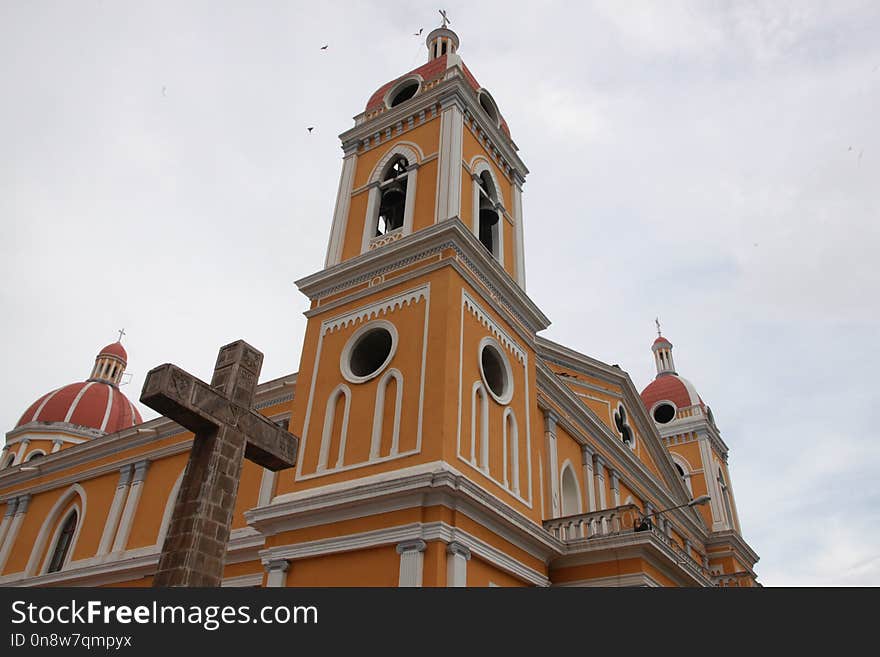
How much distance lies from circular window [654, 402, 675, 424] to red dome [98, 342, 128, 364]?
92.7 feet

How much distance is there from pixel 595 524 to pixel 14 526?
17792 millimetres

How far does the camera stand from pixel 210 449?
19.2 ft

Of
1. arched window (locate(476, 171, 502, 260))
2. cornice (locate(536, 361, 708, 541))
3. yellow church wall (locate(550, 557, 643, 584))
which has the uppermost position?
arched window (locate(476, 171, 502, 260))

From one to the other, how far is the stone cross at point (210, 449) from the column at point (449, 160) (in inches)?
288

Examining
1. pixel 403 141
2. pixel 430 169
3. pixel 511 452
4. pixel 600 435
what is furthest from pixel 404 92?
pixel 600 435

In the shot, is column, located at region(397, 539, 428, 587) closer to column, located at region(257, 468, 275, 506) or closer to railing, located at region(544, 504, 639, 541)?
railing, located at region(544, 504, 639, 541)

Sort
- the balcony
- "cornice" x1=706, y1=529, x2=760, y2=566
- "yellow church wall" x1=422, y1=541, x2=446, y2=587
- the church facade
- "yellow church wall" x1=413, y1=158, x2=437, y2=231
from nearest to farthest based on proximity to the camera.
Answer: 1. "yellow church wall" x1=422, y1=541, x2=446, y2=587
2. the church facade
3. the balcony
4. "yellow church wall" x1=413, y1=158, x2=437, y2=231
5. "cornice" x1=706, y1=529, x2=760, y2=566

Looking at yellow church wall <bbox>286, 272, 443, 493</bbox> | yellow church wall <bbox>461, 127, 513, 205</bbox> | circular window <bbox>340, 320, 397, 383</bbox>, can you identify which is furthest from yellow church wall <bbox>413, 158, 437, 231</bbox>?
circular window <bbox>340, 320, 397, 383</bbox>

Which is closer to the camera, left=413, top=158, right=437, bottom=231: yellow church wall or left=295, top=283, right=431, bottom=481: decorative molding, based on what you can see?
left=295, top=283, right=431, bottom=481: decorative molding

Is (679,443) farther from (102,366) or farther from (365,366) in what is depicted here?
(102,366)

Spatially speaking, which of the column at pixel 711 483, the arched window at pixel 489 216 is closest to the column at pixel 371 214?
the arched window at pixel 489 216

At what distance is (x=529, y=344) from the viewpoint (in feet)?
47.9

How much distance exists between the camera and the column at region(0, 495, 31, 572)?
2002 cm

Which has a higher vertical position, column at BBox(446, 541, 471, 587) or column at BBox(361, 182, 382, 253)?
column at BBox(361, 182, 382, 253)
